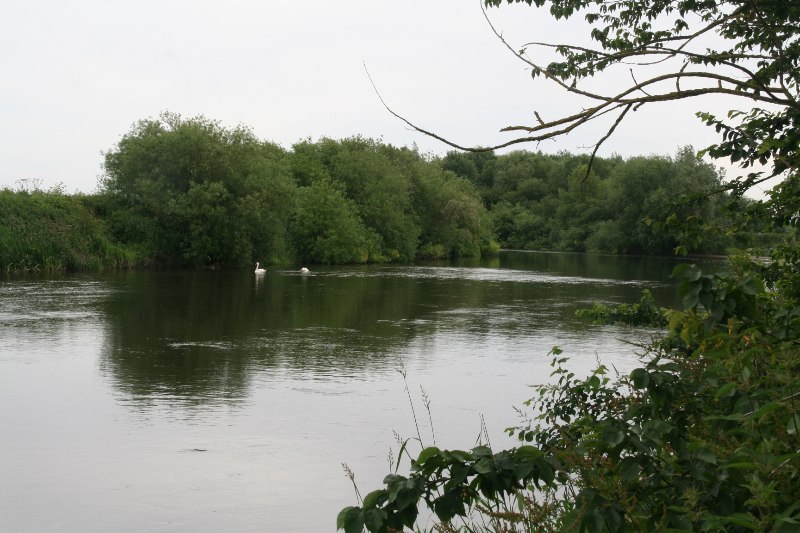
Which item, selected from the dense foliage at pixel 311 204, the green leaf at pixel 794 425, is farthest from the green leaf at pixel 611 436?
the dense foliage at pixel 311 204

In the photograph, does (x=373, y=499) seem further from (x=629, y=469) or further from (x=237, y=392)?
(x=237, y=392)

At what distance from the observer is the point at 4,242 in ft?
109

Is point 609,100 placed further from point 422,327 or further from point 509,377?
point 422,327

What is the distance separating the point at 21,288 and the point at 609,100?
2611cm

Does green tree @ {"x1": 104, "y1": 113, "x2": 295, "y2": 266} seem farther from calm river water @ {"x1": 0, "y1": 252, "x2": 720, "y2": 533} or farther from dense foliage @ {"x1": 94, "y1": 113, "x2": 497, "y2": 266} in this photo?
calm river water @ {"x1": 0, "y1": 252, "x2": 720, "y2": 533}

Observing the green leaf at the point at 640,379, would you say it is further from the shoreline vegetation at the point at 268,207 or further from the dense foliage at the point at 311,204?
the shoreline vegetation at the point at 268,207

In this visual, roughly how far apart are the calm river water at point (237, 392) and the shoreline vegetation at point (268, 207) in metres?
9.43

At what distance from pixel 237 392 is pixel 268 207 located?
30.7m

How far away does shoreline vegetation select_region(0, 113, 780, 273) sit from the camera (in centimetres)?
3703

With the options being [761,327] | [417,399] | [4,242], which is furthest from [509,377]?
[4,242]

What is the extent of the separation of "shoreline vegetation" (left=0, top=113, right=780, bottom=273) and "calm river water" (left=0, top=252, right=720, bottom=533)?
943cm

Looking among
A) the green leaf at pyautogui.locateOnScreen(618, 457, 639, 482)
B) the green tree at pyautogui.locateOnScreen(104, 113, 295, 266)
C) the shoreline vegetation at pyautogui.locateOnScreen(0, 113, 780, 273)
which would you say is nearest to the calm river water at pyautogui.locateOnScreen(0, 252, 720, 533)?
the green leaf at pyautogui.locateOnScreen(618, 457, 639, 482)

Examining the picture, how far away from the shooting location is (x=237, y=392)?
39.4 ft

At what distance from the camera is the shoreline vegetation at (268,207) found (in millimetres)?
37031
